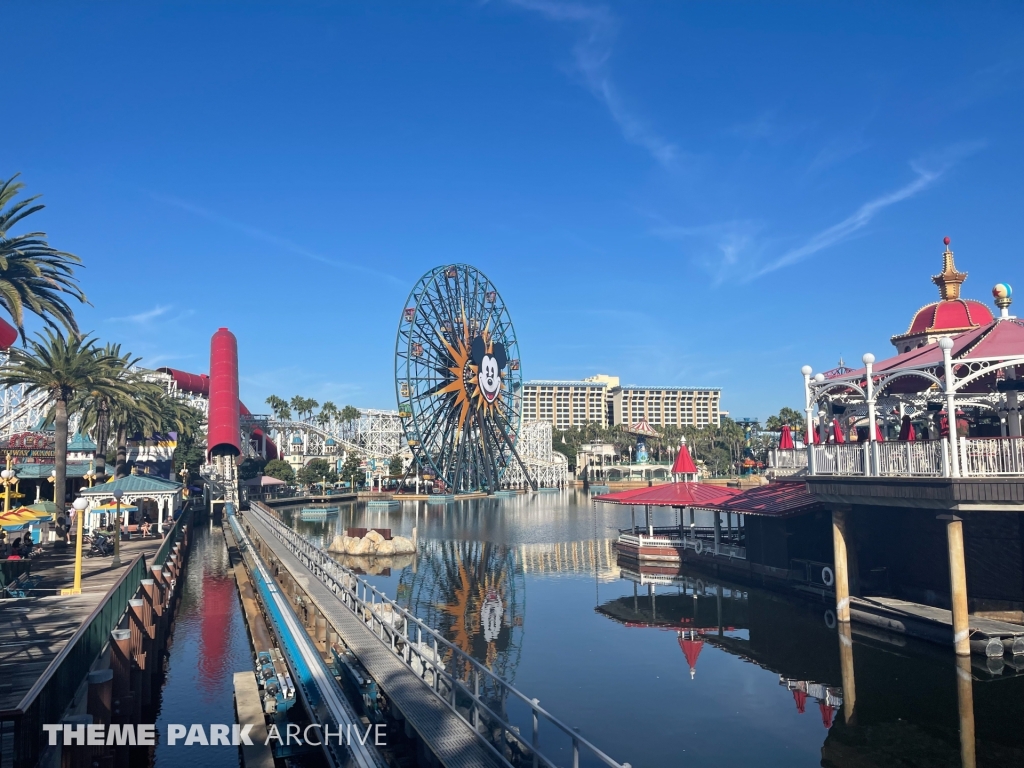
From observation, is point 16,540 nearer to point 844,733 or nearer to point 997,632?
point 844,733

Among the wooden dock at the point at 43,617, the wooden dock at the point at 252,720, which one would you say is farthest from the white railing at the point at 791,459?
the wooden dock at the point at 43,617

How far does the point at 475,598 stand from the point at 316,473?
79.1m

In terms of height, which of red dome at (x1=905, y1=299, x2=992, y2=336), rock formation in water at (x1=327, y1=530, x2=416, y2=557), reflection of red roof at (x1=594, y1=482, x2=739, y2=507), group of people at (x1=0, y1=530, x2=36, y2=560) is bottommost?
Answer: rock formation in water at (x1=327, y1=530, x2=416, y2=557)

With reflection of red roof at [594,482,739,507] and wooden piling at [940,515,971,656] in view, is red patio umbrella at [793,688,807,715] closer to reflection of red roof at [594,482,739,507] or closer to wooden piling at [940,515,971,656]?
wooden piling at [940,515,971,656]

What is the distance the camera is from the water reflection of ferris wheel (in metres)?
24.9

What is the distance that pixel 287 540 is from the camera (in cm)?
3844

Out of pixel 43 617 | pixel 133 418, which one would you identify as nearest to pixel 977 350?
pixel 43 617

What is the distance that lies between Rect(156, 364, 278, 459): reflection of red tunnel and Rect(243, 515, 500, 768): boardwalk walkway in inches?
3710

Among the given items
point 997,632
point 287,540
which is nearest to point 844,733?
point 997,632

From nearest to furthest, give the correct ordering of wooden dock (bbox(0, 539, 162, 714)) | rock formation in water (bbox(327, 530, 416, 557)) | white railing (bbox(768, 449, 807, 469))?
wooden dock (bbox(0, 539, 162, 714)), white railing (bbox(768, 449, 807, 469)), rock formation in water (bbox(327, 530, 416, 557))

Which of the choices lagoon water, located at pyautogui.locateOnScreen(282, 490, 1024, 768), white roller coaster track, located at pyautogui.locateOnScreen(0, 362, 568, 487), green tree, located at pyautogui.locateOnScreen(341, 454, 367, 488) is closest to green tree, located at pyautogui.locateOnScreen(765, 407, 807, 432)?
white roller coaster track, located at pyautogui.locateOnScreen(0, 362, 568, 487)

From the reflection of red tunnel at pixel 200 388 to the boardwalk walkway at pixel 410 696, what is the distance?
309 ft

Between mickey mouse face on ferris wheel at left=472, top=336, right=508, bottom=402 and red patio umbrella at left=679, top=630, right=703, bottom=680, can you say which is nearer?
red patio umbrella at left=679, top=630, right=703, bottom=680

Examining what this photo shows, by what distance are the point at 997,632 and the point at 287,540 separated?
30298 millimetres
